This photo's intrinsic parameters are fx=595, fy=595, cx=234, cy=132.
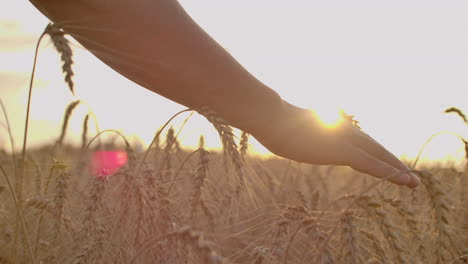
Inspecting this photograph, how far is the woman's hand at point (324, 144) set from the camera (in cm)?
184

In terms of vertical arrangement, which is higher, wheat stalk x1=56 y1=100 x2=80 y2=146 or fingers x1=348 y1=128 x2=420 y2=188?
wheat stalk x1=56 y1=100 x2=80 y2=146

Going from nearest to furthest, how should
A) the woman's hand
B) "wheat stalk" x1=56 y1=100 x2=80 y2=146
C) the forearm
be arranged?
the forearm, the woman's hand, "wheat stalk" x1=56 y1=100 x2=80 y2=146

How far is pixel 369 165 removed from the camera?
2.01 metres

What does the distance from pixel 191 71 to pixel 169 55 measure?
78 millimetres

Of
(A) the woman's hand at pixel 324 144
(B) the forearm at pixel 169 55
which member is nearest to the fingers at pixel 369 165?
(A) the woman's hand at pixel 324 144

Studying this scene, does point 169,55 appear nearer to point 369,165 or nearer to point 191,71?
point 191,71

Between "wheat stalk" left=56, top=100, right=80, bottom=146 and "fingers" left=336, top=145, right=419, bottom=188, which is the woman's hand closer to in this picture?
"fingers" left=336, top=145, right=419, bottom=188

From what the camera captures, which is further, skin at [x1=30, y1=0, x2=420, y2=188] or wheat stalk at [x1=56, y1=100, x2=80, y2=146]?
wheat stalk at [x1=56, y1=100, x2=80, y2=146]

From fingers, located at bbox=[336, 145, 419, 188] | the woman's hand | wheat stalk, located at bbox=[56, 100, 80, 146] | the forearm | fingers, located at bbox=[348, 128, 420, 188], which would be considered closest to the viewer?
the forearm

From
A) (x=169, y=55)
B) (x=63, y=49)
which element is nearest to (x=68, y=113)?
(x=63, y=49)

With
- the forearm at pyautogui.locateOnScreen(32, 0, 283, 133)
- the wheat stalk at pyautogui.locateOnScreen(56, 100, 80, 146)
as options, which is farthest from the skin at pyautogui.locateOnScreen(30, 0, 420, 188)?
the wheat stalk at pyautogui.locateOnScreen(56, 100, 80, 146)

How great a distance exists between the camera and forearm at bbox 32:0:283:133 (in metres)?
1.46

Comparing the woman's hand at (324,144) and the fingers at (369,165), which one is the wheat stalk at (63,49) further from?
the fingers at (369,165)

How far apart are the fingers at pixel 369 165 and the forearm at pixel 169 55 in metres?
0.33
